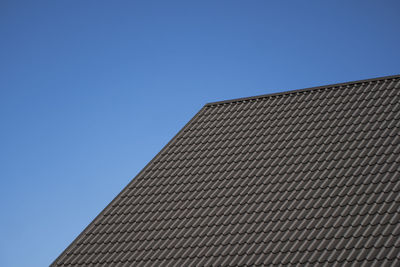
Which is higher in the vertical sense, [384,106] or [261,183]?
[384,106]

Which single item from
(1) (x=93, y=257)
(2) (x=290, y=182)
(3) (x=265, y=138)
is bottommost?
(1) (x=93, y=257)

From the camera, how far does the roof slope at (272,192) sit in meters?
8.55

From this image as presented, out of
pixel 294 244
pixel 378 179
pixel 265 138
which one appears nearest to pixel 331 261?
pixel 294 244

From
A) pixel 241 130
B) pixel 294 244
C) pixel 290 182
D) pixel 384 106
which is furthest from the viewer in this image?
pixel 241 130

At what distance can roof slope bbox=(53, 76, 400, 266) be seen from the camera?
28.1 ft

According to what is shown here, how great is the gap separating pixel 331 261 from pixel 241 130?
509cm

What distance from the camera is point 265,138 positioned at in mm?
11844

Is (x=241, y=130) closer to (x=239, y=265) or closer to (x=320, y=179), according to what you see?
(x=320, y=179)

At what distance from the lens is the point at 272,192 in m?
10.0

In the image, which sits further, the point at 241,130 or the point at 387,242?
the point at 241,130

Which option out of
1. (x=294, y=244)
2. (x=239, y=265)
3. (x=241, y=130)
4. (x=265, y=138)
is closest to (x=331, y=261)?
(x=294, y=244)

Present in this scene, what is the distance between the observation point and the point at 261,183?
34.1 ft

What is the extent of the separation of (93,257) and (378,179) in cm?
523

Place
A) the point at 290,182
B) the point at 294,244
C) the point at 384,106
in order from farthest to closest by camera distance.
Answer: the point at 384,106 < the point at 290,182 < the point at 294,244
